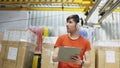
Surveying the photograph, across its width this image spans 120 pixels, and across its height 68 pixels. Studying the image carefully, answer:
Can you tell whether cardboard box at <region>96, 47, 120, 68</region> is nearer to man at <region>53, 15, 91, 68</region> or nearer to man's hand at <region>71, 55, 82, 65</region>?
man at <region>53, 15, 91, 68</region>

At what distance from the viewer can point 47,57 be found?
2887 millimetres

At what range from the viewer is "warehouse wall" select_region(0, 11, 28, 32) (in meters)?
4.03

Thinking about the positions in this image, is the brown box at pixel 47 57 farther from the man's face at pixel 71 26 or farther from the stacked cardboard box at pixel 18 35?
the man's face at pixel 71 26

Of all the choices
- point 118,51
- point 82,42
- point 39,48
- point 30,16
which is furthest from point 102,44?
point 30,16

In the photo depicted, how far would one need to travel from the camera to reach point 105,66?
2.79 meters

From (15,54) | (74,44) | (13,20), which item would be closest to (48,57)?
(15,54)

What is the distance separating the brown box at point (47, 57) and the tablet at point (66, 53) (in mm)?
822

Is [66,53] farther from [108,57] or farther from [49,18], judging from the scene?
[49,18]

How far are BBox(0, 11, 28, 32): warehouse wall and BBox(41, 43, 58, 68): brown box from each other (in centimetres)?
124

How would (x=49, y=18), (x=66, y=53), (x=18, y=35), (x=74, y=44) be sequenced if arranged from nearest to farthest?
(x=66, y=53), (x=74, y=44), (x=18, y=35), (x=49, y=18)

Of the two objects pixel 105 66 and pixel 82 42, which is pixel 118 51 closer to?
pixel 105 66

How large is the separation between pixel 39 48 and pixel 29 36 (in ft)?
1.33

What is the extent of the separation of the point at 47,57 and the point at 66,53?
35.8 inches

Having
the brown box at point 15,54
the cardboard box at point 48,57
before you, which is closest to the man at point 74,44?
the cardboard box at point 48,57
